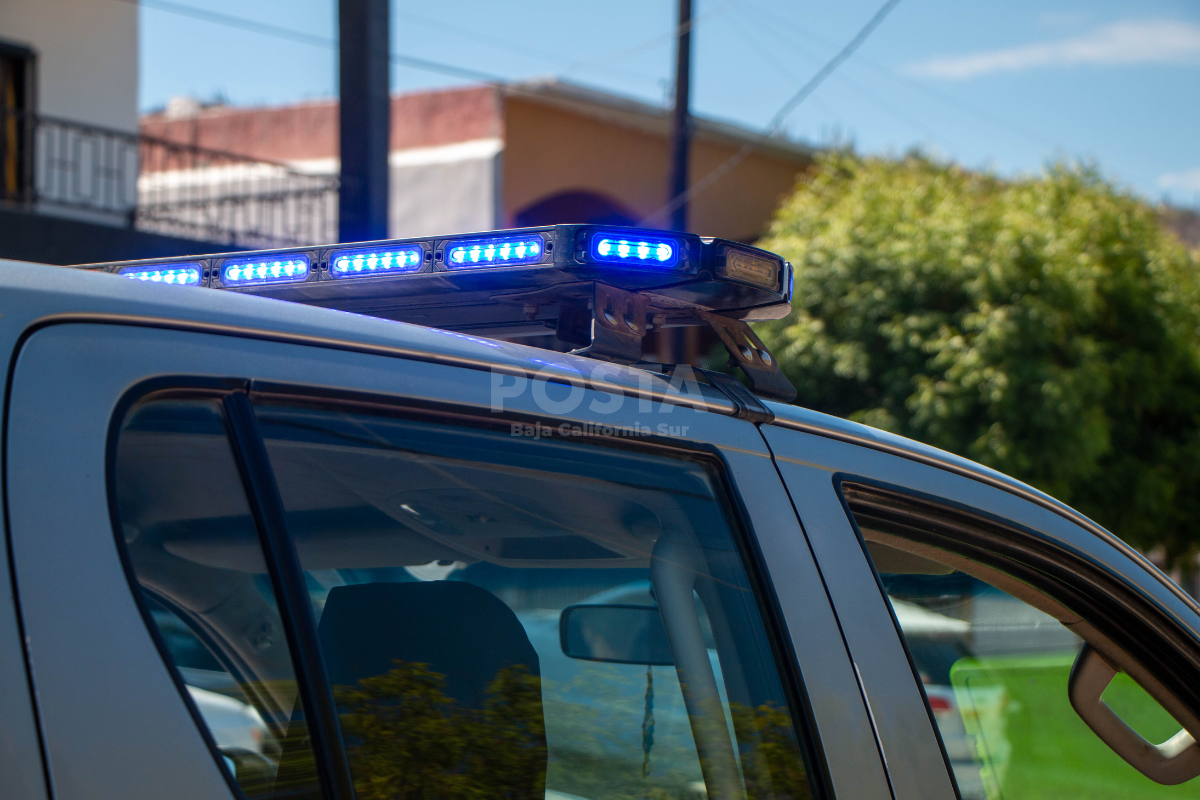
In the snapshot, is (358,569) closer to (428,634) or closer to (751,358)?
(428,634)

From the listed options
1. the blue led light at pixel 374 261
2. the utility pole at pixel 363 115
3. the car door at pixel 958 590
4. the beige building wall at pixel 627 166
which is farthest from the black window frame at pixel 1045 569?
the beige building wall at pixel 627 166

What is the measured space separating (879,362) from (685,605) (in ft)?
31.9

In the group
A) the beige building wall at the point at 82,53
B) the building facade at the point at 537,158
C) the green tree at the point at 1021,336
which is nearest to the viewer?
the green tree at the point at 1021,336

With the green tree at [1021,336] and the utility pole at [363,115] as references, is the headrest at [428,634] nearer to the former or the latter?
the utility pole at [363,115]

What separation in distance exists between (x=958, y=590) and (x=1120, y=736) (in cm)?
50

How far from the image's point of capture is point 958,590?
1.75 m

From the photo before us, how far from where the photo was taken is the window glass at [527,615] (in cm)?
104

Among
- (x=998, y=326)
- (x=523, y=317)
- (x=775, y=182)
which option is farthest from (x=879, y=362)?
(x=523, y=317)

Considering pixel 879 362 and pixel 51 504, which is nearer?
pixel 51 504

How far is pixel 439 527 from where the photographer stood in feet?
3.97

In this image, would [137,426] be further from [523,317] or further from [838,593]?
[838,593]

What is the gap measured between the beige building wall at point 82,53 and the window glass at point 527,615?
11.8 m

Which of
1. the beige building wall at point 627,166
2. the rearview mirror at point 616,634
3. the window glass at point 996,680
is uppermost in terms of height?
the beige building wall at point 627,166

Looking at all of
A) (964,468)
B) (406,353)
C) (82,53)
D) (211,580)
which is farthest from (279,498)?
(82,53)
